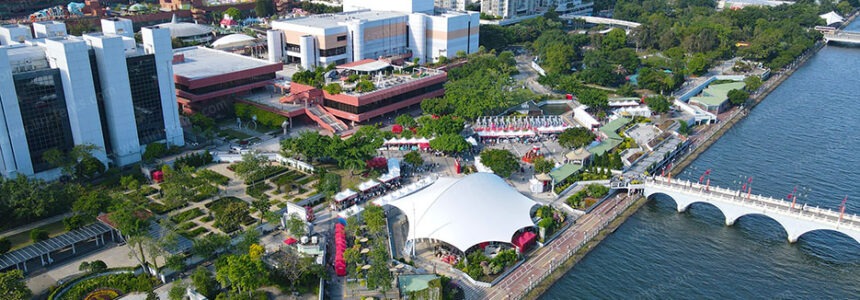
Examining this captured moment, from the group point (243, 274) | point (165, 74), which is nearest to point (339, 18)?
point (165, 74)

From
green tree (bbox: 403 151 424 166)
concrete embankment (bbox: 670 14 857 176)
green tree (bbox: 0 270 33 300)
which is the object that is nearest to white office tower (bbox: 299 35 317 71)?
green tree (bbox: 403 151 424 166)

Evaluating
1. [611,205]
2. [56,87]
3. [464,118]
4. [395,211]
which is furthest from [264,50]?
[611,205]

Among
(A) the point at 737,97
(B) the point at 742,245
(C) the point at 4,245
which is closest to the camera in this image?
(C) the point at 4,245

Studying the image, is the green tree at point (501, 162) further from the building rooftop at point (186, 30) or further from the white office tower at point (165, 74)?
the building rooftop at point (186, 30)

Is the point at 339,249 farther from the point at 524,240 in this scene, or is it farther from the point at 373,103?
the point at 373,103

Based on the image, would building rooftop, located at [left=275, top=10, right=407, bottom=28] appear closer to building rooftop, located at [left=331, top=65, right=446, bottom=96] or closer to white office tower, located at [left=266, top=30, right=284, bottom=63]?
white office tower, located at [left=266, top=30, right=284, bottom=63]

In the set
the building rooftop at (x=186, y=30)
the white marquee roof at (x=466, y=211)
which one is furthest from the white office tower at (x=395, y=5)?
the white marquee roof at (x=466, y=211)

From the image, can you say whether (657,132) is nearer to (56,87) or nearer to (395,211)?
(395,211)

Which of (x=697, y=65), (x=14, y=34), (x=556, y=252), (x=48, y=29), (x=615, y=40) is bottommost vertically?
(x=556, y=252)
